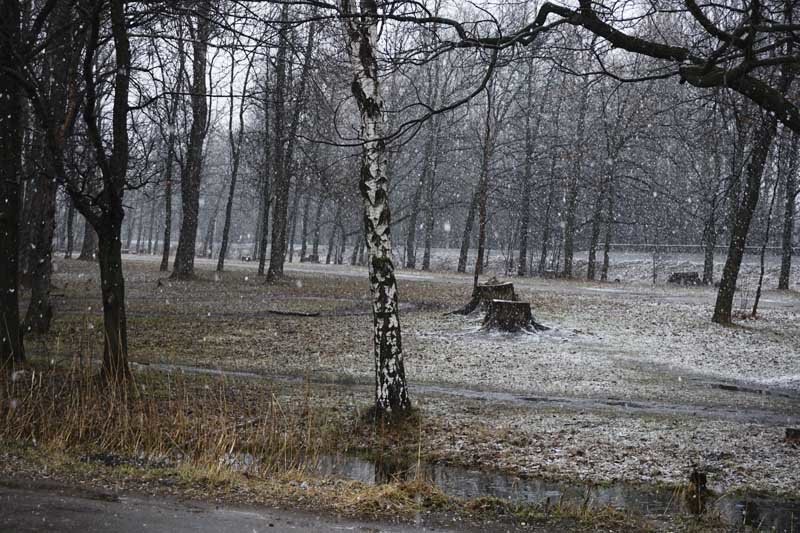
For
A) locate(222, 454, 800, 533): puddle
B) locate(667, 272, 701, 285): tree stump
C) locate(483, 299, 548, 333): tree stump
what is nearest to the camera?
locate(222, 454, 800, 533): puddle

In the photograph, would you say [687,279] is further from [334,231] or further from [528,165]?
[334,231]

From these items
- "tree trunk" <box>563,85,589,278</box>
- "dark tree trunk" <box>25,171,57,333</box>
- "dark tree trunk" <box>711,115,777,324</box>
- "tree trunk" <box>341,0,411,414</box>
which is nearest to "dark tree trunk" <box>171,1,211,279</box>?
"dark tree trunk" <box>25,171,57,333</box>

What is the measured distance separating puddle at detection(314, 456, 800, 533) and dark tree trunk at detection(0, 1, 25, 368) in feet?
18.2

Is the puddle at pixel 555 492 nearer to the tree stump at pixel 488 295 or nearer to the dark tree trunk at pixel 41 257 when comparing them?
the dark tree trunk at pixel 41 257

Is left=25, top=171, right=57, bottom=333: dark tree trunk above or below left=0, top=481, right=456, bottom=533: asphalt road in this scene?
above

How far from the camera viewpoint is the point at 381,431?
9.38 metres

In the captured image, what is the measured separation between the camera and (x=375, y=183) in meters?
9.05

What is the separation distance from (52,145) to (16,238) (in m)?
2.51

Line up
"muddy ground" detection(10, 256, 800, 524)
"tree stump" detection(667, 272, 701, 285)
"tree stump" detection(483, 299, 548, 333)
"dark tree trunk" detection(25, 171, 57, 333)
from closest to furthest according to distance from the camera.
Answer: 1. "muddy ground" detection(10, 256, 800, 524)
2. "dark tree trunk" detection(25, 171, 57, 333)
3. "tree stump" detection(483, 299, 548, 333)
4. "tree stump" detection(667, 272, 701, 285)

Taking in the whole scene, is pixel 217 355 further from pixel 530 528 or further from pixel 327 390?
pixel 530 528

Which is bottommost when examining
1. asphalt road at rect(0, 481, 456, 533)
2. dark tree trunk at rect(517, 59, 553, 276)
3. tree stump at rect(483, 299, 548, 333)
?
asphalt road at rect(0, 481, 456, 533)

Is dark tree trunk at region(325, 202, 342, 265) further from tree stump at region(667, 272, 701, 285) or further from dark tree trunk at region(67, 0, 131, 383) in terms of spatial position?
dark tree trunk at region(67, 0, 131, 383)

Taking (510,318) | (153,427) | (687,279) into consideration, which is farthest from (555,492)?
(687,279)

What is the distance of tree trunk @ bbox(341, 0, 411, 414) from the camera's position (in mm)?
8844
